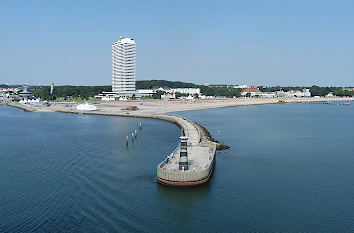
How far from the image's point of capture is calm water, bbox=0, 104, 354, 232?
2897 centimetres

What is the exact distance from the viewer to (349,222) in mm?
29547

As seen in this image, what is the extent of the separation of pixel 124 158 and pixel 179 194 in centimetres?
1896

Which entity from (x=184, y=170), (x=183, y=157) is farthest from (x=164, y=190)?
(x=183, y=157)

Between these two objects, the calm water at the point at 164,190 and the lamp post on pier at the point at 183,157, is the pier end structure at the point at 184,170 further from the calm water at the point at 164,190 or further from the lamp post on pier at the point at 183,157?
the calm water at the point at 164,190

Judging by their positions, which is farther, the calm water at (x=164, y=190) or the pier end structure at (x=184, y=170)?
the pier end structure at (x=184, y=170)

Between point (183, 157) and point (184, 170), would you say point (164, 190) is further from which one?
point (183, 157)

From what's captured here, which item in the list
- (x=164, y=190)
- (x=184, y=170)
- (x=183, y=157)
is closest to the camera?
(x=164, y=190)

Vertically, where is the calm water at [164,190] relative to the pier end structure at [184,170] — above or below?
below

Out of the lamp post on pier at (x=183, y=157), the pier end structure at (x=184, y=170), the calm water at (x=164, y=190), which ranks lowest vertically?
the calm water at (x=164, y=190)

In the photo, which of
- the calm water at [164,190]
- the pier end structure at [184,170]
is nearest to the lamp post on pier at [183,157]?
the pier end structure at [184,170]

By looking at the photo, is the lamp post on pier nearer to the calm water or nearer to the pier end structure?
the pier end structure

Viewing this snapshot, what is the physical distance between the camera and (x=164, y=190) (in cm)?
3641

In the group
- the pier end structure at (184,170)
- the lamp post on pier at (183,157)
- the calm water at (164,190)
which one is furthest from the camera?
the lamp post on pier at (183,157)

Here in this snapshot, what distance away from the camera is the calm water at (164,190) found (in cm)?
2897
